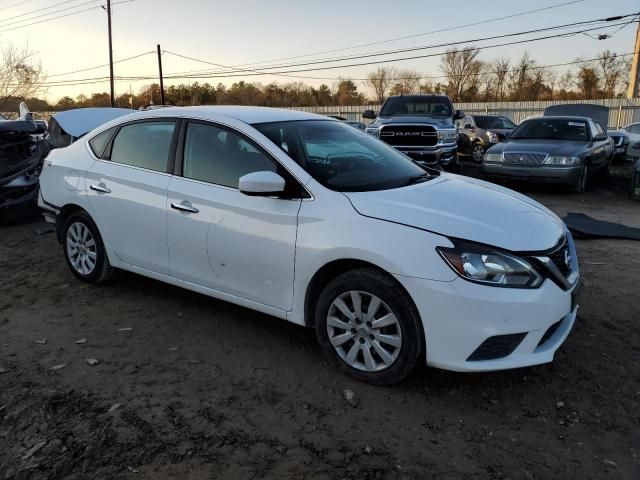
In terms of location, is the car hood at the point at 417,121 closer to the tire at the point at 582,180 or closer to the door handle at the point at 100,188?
the tire at the point at 582,180

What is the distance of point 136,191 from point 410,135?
8036 mm

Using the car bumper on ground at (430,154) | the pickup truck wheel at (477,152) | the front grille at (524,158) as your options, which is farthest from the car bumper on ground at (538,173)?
the pickup truck wheel at (477,152)

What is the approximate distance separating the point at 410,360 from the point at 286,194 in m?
1.29

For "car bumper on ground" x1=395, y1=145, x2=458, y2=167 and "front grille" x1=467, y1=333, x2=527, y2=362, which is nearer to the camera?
"front grille" x1=467, y1=333, x2=527, y2=362

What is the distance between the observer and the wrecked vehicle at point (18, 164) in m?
7.71

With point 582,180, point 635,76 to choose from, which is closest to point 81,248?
point 582,180

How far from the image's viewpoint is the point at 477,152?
1620 centimetres

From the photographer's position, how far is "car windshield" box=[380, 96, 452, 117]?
1216 cm

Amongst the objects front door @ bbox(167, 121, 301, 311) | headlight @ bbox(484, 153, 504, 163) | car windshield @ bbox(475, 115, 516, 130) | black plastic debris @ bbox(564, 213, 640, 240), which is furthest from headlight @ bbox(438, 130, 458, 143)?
front door @ bbox(167, 121, 301, 311)

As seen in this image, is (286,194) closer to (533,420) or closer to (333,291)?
(333,291)

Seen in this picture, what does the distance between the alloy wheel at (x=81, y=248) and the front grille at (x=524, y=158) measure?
831 centimetres

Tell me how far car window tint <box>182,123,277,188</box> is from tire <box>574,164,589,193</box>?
8.50 metres

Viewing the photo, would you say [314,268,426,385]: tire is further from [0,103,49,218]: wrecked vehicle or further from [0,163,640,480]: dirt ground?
[0,103,49,218]: wrecked vehicle

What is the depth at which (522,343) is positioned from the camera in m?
2.94
